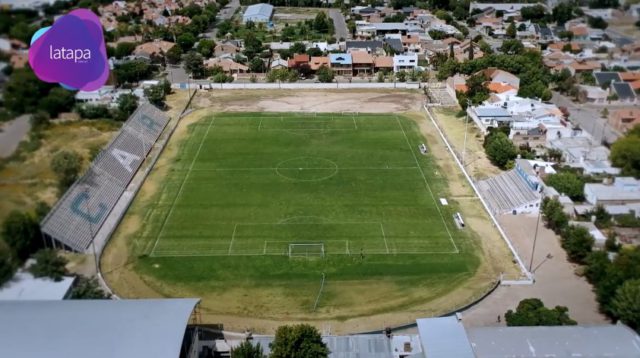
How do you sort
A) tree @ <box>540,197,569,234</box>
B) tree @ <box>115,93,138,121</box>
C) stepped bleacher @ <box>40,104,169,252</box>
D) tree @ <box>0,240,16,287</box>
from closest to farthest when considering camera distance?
1. tree @ <box>0,240,16,287</box>
2. stepped bleacher @ <box>40,104,169,252</box>
3. tree @ <box>540,197,569,234</box>
4. tree @ <box>115,93,138,121</box>

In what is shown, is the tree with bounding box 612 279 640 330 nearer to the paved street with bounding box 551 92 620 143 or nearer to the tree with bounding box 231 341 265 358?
the tree with bounding box 231 341 265 358

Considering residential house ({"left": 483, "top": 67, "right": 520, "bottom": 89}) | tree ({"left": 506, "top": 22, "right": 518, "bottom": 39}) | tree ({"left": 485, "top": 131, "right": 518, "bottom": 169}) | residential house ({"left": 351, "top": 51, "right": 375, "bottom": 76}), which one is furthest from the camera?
tree ({"left": 506, "top": 22, "right": 518, "bottom": 39})

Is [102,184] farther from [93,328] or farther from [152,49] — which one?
[152,49]

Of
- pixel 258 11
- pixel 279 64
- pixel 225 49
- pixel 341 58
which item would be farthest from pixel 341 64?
pixel 258 11

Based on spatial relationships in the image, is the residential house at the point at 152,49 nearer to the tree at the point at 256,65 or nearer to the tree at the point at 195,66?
the tree at the point at 195,66

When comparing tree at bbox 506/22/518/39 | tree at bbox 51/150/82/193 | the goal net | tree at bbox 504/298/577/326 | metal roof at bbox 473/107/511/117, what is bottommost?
tree at bbox 506/22/518/39

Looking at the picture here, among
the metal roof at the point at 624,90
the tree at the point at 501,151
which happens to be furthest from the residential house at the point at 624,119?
the tree at the point at 501,151

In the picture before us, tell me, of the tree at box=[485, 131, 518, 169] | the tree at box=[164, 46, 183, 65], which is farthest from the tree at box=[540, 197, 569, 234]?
the tree at box=[164, 46, 183, 65]
